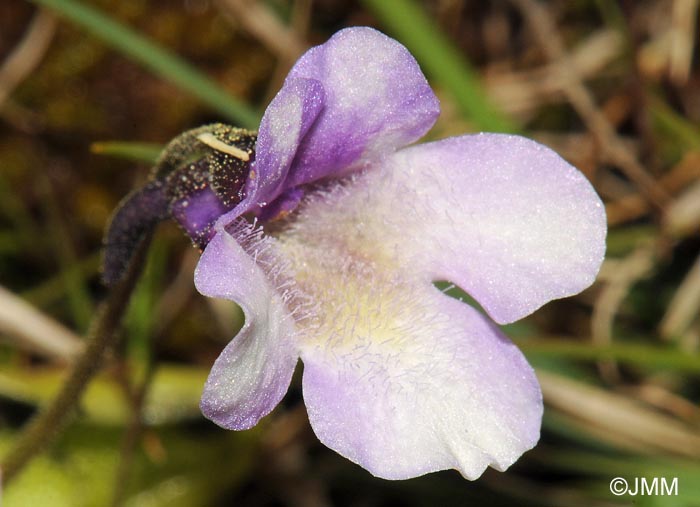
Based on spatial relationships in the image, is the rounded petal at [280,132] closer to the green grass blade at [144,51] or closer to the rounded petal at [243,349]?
the rounded petal at [243,349]

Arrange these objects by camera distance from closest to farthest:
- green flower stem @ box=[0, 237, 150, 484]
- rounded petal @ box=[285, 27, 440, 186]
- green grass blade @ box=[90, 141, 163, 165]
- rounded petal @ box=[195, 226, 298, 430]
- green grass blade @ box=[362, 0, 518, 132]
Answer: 1. rounded petal @ box=[195, 226, 298, 430]
2. rounded petal @ box=[285, 27, 440, 186]
3. green flower stem @ box=[0, 237, 150, 484]
4. green grass blade @ box=[90, 141, 163, 165]
5. green grass blade @ box=[362, 0, 518, 132]

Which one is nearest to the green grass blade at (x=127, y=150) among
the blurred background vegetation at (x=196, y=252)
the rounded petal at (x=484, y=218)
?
the blurred background vegetation at (x=196, y=252)

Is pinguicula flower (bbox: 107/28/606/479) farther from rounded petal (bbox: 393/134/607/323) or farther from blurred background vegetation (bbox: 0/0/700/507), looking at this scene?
blurred background vegetation (bbox: 0/0/700/507)

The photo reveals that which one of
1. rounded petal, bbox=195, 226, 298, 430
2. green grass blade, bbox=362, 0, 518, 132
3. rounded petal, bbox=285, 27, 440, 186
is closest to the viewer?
rounded petal, bbox=195, 226, 298, 430

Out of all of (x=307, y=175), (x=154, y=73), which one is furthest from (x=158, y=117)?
(x=307, y=175)

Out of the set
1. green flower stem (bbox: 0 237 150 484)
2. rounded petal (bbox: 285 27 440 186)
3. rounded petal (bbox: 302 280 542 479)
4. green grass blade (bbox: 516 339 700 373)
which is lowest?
green grass blade (bbox: 516 339 700 373)

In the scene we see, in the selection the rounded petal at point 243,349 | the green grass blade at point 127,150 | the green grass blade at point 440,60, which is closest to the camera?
the rounded petal at point 243,349

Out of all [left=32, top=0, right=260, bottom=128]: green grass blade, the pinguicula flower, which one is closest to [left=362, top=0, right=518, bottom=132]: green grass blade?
[left=32, top=0, right=260, bottom=128]: green grass blade

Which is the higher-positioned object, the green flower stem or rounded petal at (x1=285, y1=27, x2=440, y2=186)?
rounded petal at (x1=285, y1=27, x2=440, y2=186)
